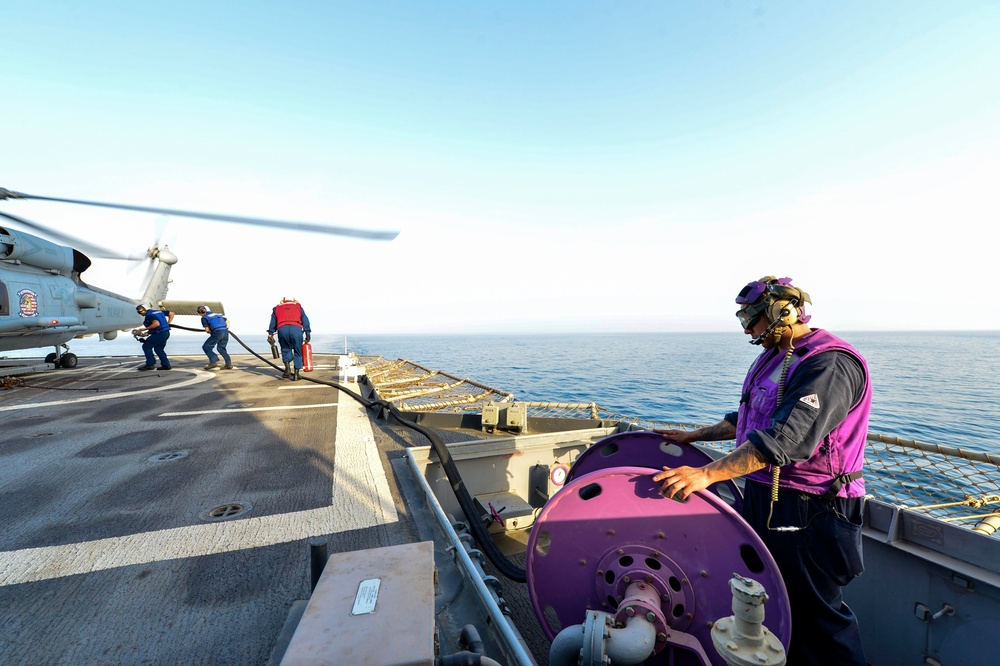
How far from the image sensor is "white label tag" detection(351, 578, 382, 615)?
4.91 feet

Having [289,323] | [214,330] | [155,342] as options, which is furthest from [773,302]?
[155,342]

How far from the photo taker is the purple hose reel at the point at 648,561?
7.09ft

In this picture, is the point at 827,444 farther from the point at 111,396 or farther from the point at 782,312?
the point at 111,396

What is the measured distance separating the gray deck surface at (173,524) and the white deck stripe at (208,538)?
1cm

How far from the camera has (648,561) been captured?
2424mm

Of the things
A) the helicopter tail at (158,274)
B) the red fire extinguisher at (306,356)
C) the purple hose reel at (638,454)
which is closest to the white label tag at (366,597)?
the purple hose reel at (638,454)

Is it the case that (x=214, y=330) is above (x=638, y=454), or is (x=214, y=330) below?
above

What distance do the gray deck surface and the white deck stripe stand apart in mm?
14

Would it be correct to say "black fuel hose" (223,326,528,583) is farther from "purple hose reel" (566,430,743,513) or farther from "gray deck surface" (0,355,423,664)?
"purple hose reel" (566,430,743,513)

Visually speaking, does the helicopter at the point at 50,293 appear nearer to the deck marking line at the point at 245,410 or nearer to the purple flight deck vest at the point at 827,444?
the deck marking line at the point at 245,410

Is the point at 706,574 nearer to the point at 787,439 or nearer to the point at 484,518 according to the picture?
the point at 787,439

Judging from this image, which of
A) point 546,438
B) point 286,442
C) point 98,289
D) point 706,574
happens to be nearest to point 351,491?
point 286,442

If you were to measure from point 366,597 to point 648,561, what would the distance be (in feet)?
5.50

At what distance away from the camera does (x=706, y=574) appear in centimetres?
228
